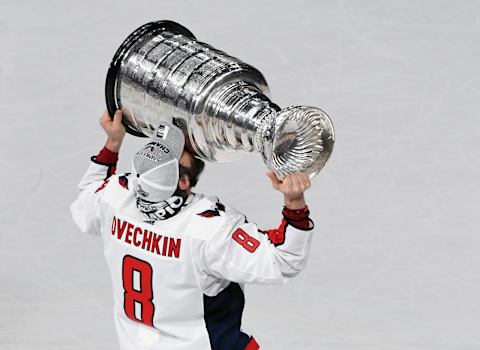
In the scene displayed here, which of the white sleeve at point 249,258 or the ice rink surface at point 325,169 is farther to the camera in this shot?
the ice rink surface at point 325,169

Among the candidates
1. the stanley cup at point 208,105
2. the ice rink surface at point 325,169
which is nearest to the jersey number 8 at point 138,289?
the stanley cup at point 208,105

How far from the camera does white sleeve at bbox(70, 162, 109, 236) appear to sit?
3.43m

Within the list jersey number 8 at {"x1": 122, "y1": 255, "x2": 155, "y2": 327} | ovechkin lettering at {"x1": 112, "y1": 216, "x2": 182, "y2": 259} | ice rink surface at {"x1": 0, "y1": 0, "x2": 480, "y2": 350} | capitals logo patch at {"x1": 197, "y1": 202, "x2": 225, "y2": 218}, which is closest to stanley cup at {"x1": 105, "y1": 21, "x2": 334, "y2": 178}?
capitals logo patch at {"x1": 197, "y1": 202, "x2": 225, "y2": 218}

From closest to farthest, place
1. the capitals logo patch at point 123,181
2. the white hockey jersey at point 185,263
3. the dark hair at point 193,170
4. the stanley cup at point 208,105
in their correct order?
the stanley cup at point 208,105
the white hockey jersey at point 185,263
the dark hair at point 193,170
the capitals logo patch at point 123,181

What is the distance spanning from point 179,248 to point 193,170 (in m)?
0.24

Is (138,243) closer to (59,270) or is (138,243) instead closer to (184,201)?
(184,201)

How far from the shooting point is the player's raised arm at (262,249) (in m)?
2.96

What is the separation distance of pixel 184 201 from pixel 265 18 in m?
3.92

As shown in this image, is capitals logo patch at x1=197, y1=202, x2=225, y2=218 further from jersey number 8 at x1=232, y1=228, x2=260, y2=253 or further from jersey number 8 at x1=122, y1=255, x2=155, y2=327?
jersey number 8 at x1=122, y1=255, x2=155, y2=327

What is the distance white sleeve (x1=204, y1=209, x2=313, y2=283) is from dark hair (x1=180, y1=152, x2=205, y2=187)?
0.19m

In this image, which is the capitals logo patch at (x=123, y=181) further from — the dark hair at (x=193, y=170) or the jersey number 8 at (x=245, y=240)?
the jersey number 8 at (x=245, y=240)

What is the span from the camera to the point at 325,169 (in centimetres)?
571

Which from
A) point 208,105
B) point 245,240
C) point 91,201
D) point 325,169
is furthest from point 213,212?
point 325,169

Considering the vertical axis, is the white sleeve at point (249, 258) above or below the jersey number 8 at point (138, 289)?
above
